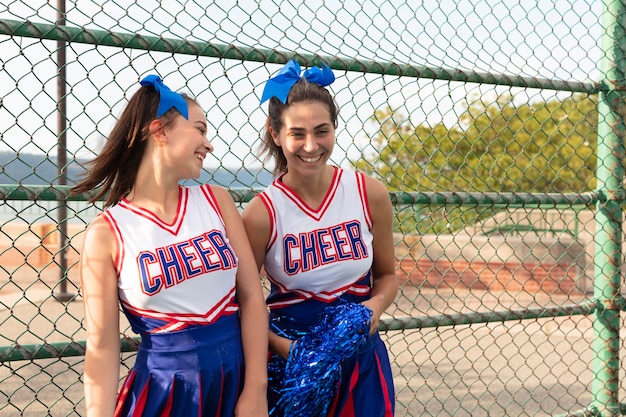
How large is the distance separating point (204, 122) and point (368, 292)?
837 millimetres

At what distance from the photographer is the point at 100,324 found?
1.85 meters

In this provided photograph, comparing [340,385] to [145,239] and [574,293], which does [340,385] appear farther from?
[574,293]

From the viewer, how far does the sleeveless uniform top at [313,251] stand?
219 centimetres

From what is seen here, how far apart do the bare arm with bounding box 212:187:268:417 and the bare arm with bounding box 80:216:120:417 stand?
0.38 meters

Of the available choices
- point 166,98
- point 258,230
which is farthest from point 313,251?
point 166,98

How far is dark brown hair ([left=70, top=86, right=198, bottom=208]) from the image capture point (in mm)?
1998

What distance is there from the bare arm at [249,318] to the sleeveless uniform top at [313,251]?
153 millimetres

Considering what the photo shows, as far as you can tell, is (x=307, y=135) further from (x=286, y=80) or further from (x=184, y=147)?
(x=184, y=147)

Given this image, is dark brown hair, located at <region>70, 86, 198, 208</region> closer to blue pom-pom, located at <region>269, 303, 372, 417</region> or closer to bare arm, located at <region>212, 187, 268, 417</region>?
bare arm, located at <region>212, 187, 268, 417</region>

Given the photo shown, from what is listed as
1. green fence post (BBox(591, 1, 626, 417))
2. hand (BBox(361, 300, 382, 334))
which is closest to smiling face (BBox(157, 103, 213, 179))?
hand (BBox(361, 300, 382, 334))

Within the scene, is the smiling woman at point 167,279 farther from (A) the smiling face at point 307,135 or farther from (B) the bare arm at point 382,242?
(B) the bare arm at point 382,242

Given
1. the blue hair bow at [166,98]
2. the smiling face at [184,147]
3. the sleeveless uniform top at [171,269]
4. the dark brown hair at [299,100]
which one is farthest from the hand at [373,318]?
the blue hair bow at [166,98]

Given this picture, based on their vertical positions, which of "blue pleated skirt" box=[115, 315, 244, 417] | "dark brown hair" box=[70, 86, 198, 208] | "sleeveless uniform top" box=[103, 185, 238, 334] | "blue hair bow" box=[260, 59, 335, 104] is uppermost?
"blue hair bow" box=[260, 59, 335, 104]

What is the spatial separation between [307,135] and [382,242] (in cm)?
52
